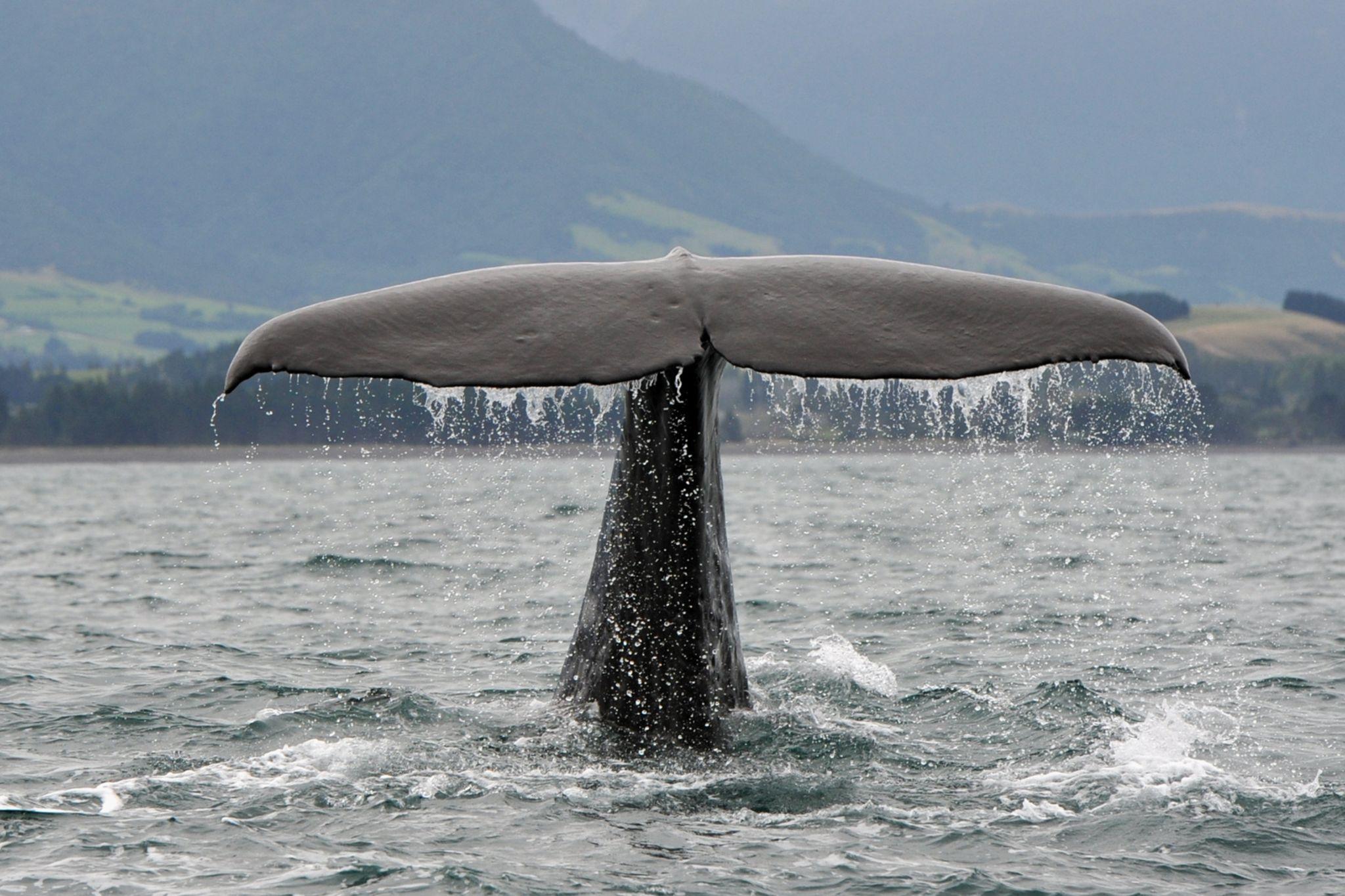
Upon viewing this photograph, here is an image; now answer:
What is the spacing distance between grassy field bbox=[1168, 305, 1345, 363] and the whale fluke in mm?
104941

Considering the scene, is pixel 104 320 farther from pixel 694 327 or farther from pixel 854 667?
pixel 694 327

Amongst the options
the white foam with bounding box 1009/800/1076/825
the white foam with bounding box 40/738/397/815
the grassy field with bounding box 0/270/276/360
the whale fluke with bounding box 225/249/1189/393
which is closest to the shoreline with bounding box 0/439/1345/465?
the grassy field with bounding box 0/270/276/360

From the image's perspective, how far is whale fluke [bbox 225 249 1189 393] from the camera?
14.1 ft

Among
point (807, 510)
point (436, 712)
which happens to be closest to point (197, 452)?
point (807, 510)

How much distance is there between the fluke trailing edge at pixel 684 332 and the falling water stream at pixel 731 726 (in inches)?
6.4

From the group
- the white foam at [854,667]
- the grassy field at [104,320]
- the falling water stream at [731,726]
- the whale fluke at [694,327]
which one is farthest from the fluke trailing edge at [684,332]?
the grassy field at [104,320]

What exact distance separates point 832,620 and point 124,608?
5.78 metres

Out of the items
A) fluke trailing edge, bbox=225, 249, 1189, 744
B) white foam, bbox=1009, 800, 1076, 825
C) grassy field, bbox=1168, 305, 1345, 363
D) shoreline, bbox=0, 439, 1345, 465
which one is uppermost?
grassy field, bbox=1168, 305, 1345, 363

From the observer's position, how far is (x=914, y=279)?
4.86m

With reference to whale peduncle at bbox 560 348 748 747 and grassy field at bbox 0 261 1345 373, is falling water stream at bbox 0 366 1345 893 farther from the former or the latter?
grassy field at bbox 0 261 1345 373

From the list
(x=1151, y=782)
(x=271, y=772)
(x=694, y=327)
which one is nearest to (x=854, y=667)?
(x=1151, y=782)

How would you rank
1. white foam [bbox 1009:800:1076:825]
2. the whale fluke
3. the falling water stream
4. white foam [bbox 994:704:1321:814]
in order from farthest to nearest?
white foam [bbox 994:704:1321:814], white foam [bbox 1009:800:1076:825], the falling water stream, the whale fluke

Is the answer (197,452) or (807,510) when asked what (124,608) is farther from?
(197,452)

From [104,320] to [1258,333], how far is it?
10883cm
